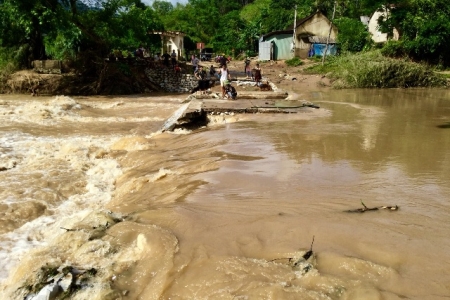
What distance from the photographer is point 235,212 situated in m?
4.54

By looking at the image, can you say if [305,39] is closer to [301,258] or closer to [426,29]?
[426,29]

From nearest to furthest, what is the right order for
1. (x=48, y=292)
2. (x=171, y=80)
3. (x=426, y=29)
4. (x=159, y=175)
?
(x=48, y=292), (x=159, y=175), (x=171, y=80), (x=426, y=29)

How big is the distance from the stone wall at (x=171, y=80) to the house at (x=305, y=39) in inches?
761

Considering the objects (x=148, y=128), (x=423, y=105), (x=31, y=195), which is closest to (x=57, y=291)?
(x=31, y=195)

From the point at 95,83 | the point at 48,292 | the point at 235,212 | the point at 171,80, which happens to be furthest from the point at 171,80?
the point at 48,292

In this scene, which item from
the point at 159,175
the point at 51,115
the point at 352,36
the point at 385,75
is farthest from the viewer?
the point at 352,36

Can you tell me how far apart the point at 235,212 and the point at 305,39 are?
3713 cm

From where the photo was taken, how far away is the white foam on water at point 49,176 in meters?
4.66

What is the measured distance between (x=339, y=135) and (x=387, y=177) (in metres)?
3.25

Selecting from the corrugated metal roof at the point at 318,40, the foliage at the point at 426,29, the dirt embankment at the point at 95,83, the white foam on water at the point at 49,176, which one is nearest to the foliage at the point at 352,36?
the corrugated metal roof at the point at 318,40

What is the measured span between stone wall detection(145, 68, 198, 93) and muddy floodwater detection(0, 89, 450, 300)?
12.4 meters

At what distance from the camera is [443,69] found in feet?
85.7

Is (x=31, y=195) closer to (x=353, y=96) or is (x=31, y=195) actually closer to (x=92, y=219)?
(x=92, y=219)

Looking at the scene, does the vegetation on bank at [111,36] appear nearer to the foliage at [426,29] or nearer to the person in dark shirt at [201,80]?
the foliage at [426,29]
